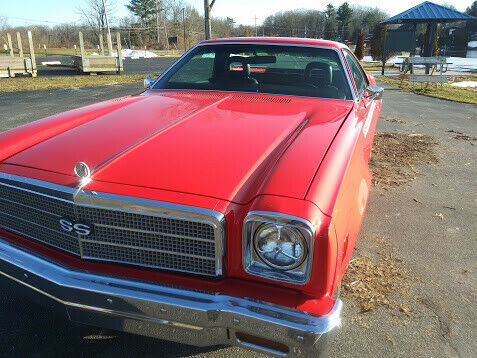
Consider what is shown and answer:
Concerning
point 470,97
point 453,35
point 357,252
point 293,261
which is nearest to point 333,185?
point 293,261

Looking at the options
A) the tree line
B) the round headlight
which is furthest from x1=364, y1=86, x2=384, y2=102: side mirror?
the tree line

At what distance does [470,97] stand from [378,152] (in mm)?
7938

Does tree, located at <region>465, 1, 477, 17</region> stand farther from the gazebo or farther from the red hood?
the red hood

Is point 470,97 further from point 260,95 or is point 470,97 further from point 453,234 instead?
point 260,95

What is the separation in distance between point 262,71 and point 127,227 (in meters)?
2.25

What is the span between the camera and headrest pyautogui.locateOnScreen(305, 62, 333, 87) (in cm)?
319

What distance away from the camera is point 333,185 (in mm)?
1696

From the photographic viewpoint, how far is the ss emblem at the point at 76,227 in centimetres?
175

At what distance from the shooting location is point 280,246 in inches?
61.6

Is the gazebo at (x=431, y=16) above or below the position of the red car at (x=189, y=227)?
above

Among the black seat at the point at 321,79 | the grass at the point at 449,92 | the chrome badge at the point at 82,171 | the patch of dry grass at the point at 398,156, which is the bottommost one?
the patch of dry grass at the point at 398,156

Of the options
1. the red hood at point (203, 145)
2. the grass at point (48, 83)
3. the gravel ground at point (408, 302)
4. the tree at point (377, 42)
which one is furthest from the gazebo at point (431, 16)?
the red hood at point (203, 145)

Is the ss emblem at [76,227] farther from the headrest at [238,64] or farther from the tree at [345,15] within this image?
the tree at [345,15]

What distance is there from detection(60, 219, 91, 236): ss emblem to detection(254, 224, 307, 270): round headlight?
0.79m
